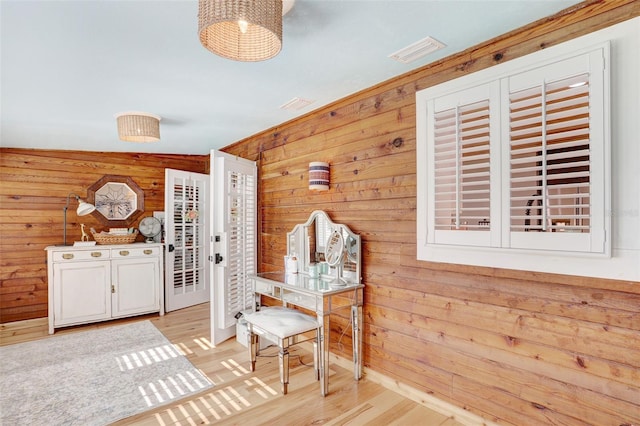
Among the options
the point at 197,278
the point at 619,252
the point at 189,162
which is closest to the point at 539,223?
the point at 619,252

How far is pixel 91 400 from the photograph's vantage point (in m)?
2.37

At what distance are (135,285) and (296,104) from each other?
3.06m

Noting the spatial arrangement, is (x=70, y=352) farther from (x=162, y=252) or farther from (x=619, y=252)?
(x=619, y=252)

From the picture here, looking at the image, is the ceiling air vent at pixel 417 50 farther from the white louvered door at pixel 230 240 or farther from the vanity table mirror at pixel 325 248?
the white louvered door at pixel 230 240

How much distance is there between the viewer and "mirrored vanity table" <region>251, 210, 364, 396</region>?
2.44 meters

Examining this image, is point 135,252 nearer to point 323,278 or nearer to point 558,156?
point 323,278

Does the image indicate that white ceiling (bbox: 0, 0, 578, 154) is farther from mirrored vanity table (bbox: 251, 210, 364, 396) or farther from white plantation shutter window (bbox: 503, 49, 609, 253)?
mirrored vanity table (bbox: 251, 210, 364, 396)

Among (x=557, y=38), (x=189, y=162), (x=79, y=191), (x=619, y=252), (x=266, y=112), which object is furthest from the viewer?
(x=189, y=162)

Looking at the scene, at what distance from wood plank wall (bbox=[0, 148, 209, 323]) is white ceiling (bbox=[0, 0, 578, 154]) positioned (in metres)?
1.10

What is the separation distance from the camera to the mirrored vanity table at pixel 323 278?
95.9 inches

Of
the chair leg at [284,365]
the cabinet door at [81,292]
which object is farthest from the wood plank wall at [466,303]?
the cabinet door at [81,292]

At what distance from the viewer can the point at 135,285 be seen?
13.9ft

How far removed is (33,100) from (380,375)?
3.38m

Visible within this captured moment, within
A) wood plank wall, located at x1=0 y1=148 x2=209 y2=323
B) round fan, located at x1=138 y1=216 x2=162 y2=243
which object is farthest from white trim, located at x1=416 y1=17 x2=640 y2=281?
wood plank wall, located at x1=0 y1=148 x2=209 y2=323
